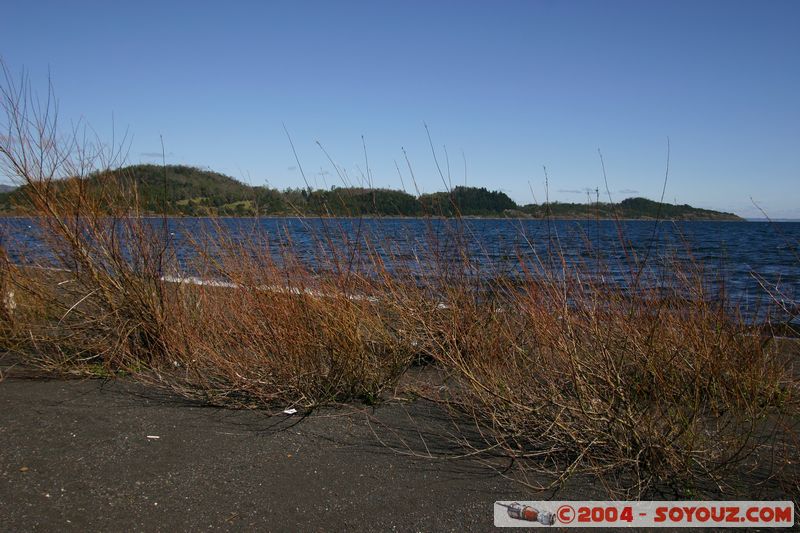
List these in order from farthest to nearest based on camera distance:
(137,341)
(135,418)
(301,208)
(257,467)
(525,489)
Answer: (301,208)
(137,341)
(135,418)
(257,467)
(525,489)

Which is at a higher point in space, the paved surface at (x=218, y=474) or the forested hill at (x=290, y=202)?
the forested hill at (x=290, y=202)

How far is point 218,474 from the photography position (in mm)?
3432

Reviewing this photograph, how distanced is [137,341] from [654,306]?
13.9 ft

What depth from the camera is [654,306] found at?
4.86 metres

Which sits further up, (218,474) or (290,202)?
(290,202)

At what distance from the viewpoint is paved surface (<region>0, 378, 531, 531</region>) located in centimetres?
298

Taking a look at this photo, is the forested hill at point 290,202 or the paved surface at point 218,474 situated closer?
the paved surface at point 218,474

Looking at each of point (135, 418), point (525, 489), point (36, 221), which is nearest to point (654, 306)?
point (525, 489)

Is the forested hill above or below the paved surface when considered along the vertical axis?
above

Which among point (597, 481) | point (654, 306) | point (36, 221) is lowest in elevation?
point (597, 481)

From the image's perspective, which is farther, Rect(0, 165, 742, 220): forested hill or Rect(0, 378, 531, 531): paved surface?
Rect(0, 165, 742, 220): forested hill

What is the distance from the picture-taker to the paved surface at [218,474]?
298cm

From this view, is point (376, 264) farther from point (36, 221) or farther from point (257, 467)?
point (36, 221)

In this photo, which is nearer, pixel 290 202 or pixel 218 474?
pixel 218 474
